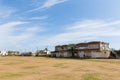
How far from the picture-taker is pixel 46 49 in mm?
151000

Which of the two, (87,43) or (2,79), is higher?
(87,43)

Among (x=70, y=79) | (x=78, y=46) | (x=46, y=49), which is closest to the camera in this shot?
(x=70, y=79)

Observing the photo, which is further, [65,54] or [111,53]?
[65,54]

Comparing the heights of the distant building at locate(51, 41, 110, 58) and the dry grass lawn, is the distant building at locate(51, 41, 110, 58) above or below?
above

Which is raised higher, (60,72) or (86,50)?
(86,50)

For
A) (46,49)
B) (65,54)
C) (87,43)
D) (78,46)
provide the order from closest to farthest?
(87,43), (78,46), (65,54), (46,49)

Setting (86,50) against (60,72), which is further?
(86,50)

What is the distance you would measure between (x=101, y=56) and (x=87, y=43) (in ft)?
26.9

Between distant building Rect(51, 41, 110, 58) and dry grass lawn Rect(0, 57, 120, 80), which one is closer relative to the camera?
dry grass lawn Rect(0, 57, 120, 80)

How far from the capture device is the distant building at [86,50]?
68.9m

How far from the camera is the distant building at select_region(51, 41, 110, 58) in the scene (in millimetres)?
68938

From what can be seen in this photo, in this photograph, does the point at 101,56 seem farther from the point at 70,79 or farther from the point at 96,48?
the point at 70,79

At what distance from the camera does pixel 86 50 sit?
243 feet

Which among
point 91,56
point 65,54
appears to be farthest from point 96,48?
point 65,54
